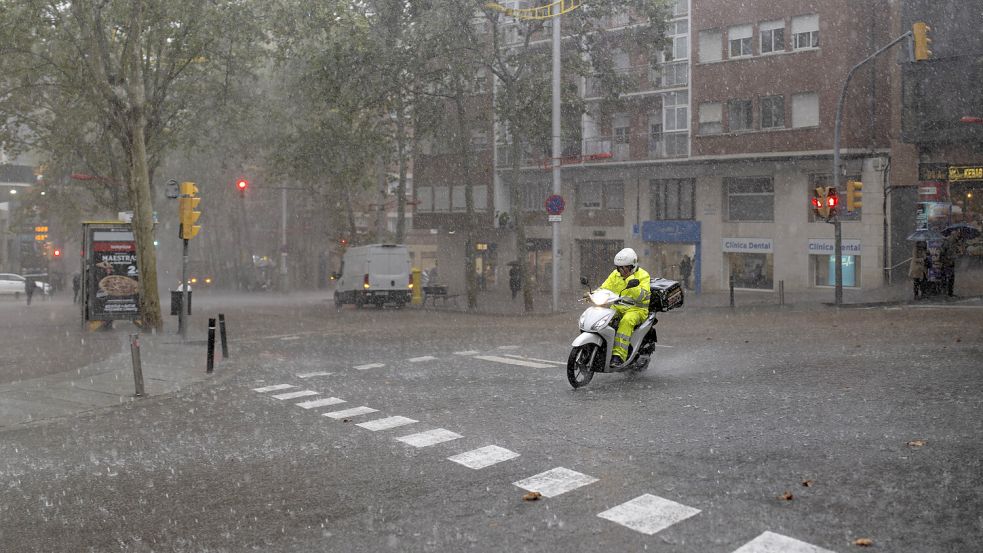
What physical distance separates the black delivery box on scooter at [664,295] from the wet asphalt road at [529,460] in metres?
0.94

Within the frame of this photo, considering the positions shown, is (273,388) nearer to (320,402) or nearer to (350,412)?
(320,402)

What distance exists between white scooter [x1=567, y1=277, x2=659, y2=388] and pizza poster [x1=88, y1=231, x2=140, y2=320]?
15610 millimetres

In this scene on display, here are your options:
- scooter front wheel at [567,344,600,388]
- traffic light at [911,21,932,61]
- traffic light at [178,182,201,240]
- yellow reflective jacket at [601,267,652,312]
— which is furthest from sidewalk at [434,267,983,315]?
scooter front wheel at [567,344,600,388]

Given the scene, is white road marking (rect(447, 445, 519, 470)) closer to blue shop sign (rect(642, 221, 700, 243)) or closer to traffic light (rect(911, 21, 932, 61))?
traffic light (rect(911, 21, 932, 61))

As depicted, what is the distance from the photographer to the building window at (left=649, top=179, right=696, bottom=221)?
121ft

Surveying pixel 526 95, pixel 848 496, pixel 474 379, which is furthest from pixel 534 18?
pixel 848 496

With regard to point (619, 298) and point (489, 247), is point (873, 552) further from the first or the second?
point (489, 247)

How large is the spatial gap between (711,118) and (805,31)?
16.0ft

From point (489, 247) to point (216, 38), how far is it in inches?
930

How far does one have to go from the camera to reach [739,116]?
3428cm

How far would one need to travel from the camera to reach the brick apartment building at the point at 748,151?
3141 cm

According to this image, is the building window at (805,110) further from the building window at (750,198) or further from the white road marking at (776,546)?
the white road marking at (776,546)

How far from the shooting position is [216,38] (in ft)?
80.8

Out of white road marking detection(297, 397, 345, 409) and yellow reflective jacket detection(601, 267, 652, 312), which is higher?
yellow reflective jacket detection(601, 267, 652, 312)
